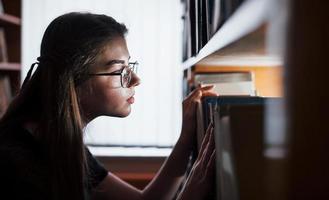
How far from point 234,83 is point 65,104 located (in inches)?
18.0

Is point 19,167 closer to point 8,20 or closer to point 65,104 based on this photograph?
point 65,104

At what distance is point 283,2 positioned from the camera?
0.76 feet

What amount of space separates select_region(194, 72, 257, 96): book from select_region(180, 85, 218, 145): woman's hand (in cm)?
6

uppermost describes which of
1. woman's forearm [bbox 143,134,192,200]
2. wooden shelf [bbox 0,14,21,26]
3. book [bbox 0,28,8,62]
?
wooden shelf [bbox 0,14,21,26]

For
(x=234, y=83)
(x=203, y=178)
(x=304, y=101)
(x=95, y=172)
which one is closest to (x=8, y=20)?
(x=95, y=172)

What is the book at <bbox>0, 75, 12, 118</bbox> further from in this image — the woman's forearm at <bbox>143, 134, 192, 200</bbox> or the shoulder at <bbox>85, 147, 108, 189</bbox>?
the woman's forearm at <bbox>143, 134, 192, 200</bbox>

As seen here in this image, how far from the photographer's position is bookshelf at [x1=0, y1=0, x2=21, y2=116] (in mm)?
2465

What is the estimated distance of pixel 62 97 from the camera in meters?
0.97

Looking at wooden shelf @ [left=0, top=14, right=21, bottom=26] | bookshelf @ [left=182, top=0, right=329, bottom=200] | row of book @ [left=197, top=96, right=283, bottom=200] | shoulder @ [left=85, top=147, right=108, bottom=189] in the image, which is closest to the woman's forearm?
shoulder @ [left=85, top=147, right=108, bottom=189]

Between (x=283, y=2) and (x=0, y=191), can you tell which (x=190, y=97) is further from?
(x=283, y=2)

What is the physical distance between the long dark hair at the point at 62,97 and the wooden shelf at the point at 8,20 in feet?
4.88

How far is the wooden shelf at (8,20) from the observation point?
2.39 meters

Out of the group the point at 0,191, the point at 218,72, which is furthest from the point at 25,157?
the point at 218,72

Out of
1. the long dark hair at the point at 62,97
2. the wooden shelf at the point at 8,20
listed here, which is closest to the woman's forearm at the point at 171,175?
the long dark hair at the point at 62,97
